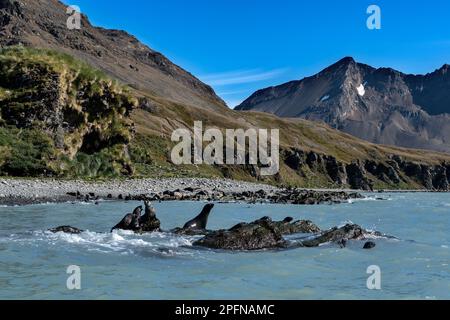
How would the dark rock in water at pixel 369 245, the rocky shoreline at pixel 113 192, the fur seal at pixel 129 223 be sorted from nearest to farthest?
the dark rock in water at pixel 369 245 → the fur seal at pixel 129 223 → the rocky shoreline at pixel 113 192

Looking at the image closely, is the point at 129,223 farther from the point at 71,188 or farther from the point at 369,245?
the point at 71,188

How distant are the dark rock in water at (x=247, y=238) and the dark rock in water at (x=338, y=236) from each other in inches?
58.0

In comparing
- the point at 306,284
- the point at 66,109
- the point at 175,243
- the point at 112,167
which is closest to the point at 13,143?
the point at 66,109

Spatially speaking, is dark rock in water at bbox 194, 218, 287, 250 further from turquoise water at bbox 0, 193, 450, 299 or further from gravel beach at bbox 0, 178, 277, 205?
gravel beach at bbox 0, 178, 277, 205

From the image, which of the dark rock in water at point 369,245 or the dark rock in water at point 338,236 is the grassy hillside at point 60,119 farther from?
the dark rock in water at point 369,245

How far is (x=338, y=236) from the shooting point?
83.3 ft

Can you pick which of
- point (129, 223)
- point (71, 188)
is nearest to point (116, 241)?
point (129, 223)

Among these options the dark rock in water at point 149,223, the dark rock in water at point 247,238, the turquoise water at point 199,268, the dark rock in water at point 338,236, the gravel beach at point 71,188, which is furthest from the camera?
the gravel beach at point 71,188

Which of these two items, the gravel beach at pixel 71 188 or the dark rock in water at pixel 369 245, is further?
the gravel beach at pixel 71 188

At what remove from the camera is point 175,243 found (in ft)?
77.5

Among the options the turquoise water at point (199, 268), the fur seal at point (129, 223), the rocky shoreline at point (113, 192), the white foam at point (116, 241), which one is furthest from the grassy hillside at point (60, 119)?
the white foam at point (116, 241)

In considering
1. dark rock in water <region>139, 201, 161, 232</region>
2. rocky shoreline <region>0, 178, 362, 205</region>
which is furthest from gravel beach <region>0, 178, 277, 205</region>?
dark rock in water <region>139, 201, 161, 232</region>

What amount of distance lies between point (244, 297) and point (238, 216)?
2854 cm

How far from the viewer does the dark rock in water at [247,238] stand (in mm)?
22672
